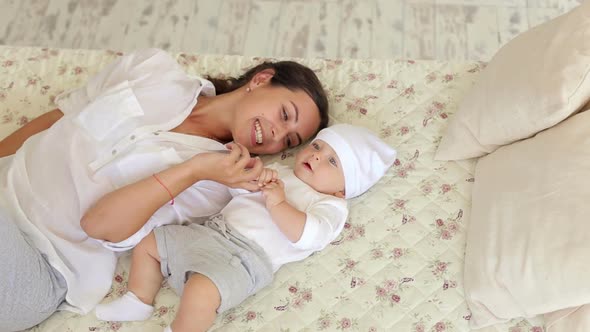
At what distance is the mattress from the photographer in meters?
1.32

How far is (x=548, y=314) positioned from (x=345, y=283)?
40 cm

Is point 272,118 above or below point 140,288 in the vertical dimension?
above

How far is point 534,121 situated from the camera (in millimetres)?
1339

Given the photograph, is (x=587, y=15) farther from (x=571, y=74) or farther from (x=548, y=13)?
(x=548, y=13)

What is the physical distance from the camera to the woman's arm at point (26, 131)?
5.03ft

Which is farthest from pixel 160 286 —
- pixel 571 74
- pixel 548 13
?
pixel 548 13

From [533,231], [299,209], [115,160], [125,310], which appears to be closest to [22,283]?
[125,310]

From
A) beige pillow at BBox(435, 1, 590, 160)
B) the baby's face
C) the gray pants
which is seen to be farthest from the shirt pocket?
beige pillow at BBox(435, 1, 590, 160)

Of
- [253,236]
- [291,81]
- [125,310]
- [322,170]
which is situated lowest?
[125,310]

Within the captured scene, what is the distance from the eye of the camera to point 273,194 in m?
1.32

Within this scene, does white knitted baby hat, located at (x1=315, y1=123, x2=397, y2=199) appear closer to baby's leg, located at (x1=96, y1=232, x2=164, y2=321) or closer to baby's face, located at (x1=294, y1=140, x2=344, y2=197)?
baby's face, located at (x1=294, y1=140, x2=344, y2=197)

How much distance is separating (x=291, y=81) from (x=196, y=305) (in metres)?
0.57

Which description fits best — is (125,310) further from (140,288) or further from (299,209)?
(299,209)

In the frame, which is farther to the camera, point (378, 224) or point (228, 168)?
point (378, 224)
